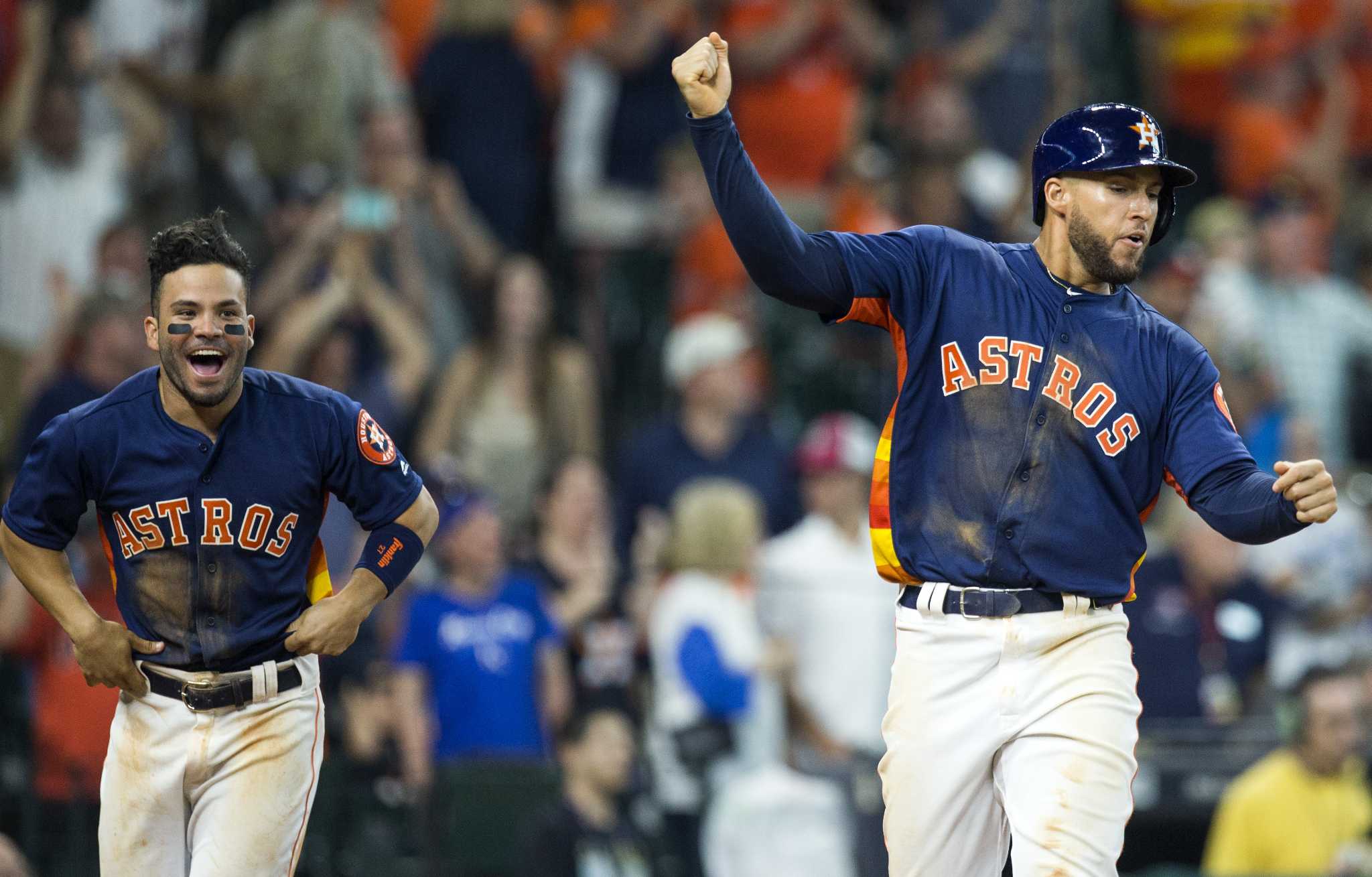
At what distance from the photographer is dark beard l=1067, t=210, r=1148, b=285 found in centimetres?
507

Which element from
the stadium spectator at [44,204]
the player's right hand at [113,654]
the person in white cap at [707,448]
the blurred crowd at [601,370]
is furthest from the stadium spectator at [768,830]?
the player's right hand at [113,654]

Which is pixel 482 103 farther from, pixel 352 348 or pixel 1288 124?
pixel 1288 124

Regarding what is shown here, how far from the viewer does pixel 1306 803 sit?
9.02 m

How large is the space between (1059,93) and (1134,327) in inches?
302

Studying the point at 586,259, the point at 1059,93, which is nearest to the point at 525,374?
the point at 586,259

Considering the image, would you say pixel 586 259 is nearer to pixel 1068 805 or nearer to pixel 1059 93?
pixel 1059 93

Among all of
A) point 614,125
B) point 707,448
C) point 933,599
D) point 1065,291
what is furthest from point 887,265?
point 614,125

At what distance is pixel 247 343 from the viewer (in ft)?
16.4

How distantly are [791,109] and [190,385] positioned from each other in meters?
7.37

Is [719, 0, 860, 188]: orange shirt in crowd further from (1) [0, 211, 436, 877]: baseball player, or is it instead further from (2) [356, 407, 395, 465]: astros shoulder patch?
(1) [0, 211, 436, 877]: baseball player

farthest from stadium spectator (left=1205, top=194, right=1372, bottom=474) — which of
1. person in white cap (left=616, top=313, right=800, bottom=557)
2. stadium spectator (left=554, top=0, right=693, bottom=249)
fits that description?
stadium spectator (left=554, top=0, right=693, bottom=249)

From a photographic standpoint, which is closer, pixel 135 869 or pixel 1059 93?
pixel 135 869

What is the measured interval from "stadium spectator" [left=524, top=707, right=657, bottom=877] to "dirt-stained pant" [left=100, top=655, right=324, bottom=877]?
11.3 feet

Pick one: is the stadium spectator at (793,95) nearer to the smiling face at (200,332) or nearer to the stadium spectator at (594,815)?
the stadium spectator at (594,815)
